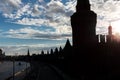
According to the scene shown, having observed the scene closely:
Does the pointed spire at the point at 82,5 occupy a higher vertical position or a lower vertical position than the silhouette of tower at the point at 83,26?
higher

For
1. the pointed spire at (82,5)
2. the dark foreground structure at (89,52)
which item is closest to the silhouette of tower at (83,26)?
the dark foreground structure at (89,52)

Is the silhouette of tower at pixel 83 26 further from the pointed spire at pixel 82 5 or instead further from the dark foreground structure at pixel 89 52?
the pointed spire at pixel 82 5

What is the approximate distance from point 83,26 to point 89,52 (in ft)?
69.9

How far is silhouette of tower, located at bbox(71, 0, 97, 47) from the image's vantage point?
106875mm

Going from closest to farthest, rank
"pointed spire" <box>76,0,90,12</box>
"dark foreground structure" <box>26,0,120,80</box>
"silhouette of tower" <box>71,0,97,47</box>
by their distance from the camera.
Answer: "dark foreground structure" <box>26,0,120,80</box> → "silhouette of tower" <box>71,0,97,47</box> → "pointed spire" <box>76,0,90,12</box>

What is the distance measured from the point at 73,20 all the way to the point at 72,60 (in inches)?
913

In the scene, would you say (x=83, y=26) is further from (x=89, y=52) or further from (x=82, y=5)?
(x=89, y=52)

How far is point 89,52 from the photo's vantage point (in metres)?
89.4

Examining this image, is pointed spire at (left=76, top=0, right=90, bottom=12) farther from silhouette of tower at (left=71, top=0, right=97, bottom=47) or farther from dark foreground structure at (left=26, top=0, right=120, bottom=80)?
silhouette of tower at (left=71, top=0, right=97, bottom=47)

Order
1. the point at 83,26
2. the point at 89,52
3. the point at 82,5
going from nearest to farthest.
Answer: the point at 89,52 → the point at 83,26 → the point at 82,5

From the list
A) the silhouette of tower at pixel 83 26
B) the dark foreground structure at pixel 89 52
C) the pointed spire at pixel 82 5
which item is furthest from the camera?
the pointed spire at pixel 82 5

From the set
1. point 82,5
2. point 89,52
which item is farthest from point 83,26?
point 89,52

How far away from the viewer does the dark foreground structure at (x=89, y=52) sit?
70500 mm

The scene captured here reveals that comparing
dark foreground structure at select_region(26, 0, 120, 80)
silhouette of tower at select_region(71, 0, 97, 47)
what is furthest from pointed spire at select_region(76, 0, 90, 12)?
silhouette of tower at select_region(71, 0, 97, 47)
